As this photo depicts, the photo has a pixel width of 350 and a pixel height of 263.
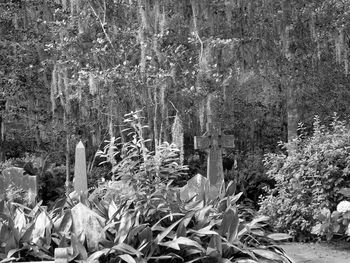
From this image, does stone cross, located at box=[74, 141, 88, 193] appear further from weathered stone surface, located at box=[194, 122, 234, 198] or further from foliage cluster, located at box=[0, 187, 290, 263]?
weathered stone surface, located at box=[194, 122, 234, 198]

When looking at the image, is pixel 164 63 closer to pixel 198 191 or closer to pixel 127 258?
pixel 198 191

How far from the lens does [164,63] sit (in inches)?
476

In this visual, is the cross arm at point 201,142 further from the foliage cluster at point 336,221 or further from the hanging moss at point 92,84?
the foliage cluster at point 336,221

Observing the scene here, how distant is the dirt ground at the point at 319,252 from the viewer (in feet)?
21.1

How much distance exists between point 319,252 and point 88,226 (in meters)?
3.67

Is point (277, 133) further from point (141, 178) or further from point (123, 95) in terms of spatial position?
point (141, 178)

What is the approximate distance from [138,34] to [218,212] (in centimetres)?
759

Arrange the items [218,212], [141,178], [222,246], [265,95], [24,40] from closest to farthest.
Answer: [222,246], [141,178], [218,212], [24,40], [265,95]

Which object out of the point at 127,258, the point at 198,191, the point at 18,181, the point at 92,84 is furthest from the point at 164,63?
the point at 127,258

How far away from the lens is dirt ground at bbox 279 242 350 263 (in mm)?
6439

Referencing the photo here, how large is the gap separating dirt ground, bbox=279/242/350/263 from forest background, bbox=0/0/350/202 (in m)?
4.31

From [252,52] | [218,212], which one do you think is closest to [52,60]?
[252,52]

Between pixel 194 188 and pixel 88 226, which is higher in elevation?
pixel 194 188

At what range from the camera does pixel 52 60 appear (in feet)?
41.2
